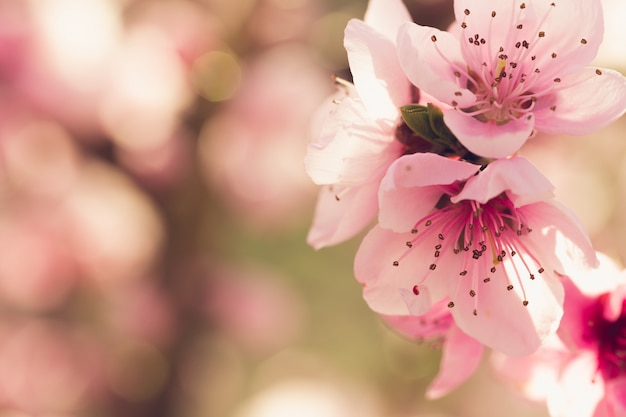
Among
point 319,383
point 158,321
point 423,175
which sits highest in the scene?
point 423,175

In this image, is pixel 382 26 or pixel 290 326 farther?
pixel 290 326

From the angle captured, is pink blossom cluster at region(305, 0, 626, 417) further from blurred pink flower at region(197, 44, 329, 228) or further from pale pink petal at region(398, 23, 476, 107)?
blurred pink flower at region(197, 44, 329, 228)

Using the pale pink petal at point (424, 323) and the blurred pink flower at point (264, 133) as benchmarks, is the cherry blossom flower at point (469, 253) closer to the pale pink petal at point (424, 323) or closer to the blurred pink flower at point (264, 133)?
the pale pink petal at point (424, 323)

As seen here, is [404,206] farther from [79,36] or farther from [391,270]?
[79,36]

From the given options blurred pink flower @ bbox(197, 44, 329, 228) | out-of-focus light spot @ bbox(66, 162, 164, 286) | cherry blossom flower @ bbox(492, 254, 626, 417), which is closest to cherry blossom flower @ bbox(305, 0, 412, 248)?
cherry blossom flower @ bbox(492, 254, 626, 417)

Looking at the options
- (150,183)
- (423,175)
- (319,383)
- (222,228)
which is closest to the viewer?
(423,175)

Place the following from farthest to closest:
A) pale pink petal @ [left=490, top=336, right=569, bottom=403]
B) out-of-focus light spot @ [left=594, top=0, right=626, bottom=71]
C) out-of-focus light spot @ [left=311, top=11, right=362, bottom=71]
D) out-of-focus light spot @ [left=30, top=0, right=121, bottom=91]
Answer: out-of-focus light spot @ [left=30, top=0, right=121, bottom=91], out-of-focus light spot @ [left=311, top=11, right=362, bottom=71], out-of-focus light spot @ [left=594, top=0, right=626, bottom=71], pale pink petal @ [left=490, top=336, right=569, bottom=403]

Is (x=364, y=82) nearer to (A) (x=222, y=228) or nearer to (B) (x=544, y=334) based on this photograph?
(B) (x=544, y=334)

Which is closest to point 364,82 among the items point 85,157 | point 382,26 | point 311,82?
point 382,26
